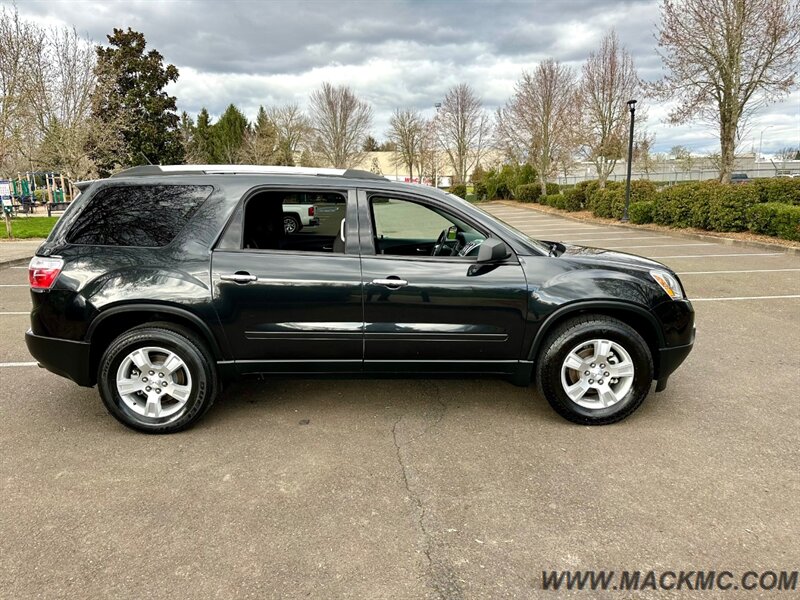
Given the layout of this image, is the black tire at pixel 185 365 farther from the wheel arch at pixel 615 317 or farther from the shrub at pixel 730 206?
the shrub at pixel 730 206

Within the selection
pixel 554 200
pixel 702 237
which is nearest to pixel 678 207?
pixel 702 237

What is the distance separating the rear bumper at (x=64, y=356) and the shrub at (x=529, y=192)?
1396 inches

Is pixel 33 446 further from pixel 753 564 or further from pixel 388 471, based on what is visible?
pixel 753 564

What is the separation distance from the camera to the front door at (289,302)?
11.5ft

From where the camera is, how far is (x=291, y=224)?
4754mm

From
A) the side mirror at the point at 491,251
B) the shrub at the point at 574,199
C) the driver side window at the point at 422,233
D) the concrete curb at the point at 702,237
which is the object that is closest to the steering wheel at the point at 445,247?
the driver side window at the point at 422,233

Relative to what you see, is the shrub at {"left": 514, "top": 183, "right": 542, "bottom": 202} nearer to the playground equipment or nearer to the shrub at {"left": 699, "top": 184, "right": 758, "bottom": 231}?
the shrub at {"left": 699, "top": 184, "right": 758, "bottom": 231}

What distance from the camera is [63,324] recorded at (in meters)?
3.50

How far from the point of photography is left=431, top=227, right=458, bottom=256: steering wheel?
4.30 metres

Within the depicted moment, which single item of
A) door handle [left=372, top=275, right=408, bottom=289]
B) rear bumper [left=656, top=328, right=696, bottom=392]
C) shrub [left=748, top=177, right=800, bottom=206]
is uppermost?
shrub [left=748, top=177, right=800, bottom=206]

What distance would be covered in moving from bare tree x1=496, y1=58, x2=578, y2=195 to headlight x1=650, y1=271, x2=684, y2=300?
90.0 feet

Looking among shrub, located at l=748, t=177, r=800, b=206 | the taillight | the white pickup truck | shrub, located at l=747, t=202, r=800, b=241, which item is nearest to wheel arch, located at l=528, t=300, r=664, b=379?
the white pickup truck

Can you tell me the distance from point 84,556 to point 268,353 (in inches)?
60.7

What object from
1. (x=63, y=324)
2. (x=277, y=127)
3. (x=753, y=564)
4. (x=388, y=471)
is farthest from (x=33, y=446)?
(x=277, y=127)
